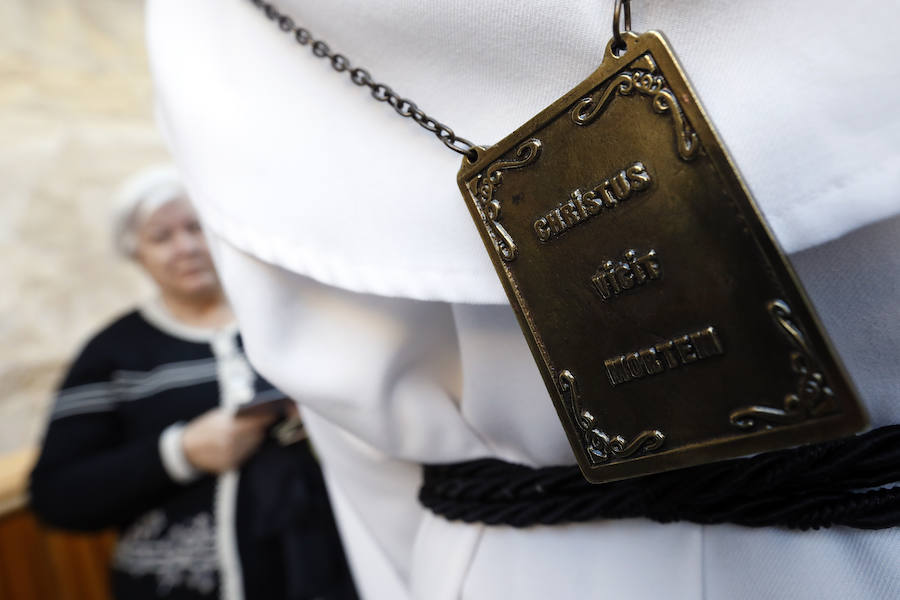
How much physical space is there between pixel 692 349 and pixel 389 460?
28cm

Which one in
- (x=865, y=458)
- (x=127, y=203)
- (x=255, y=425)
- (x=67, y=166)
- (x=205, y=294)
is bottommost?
(x=255, y=425)

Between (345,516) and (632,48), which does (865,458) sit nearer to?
(632,48)

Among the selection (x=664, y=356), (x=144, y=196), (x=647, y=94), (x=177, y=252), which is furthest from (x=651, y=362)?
(x=144, y=196)

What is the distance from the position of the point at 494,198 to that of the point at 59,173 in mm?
2719

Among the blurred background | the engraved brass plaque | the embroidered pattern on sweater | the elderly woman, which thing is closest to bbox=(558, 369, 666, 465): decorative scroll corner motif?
the engraved brass plaque

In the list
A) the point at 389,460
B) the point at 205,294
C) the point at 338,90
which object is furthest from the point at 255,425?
the point at 338,90

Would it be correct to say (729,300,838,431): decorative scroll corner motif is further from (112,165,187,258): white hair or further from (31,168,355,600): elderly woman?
(112,165,187,258): white hair

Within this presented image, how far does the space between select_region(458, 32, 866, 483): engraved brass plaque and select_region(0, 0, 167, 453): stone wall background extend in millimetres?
2192

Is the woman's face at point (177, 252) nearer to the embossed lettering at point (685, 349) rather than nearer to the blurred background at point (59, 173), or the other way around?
the blurred background at point (59, 173)

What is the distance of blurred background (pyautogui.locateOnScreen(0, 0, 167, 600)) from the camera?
89.7 inches

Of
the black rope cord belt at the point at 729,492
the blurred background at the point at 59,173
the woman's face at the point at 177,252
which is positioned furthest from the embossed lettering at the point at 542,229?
the blurred background at the point at 59,173

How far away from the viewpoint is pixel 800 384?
0.76ft

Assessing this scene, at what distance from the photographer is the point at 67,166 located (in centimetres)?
252

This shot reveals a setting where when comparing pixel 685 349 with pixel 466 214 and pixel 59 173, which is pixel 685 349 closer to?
pixel 466 214
